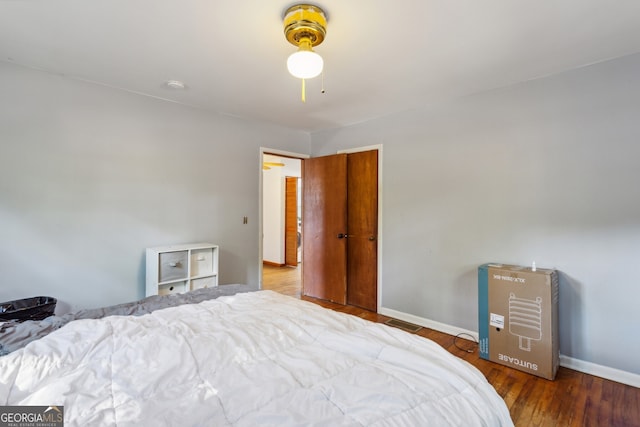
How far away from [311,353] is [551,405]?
1874 mm

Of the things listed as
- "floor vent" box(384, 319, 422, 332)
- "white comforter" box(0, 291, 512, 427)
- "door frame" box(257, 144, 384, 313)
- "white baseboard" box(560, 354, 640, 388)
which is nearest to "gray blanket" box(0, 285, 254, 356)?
"white comforter" box(0, 291, 512, 427)

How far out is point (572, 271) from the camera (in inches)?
95.8

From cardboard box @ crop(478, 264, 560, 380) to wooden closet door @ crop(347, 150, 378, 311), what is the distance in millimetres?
1389

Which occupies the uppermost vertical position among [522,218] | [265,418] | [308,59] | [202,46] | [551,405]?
[202,46]

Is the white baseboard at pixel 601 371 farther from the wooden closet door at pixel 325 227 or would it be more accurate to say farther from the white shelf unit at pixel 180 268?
the white shelf unit at pixel 180 268

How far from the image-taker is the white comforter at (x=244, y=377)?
0.86m

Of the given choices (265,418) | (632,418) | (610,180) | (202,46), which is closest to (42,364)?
(265,418)

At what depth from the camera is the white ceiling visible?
1705mm

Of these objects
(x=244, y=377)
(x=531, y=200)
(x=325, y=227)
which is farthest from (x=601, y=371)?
(x=325, y=227)

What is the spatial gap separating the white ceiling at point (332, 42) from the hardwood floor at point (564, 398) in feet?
7.97

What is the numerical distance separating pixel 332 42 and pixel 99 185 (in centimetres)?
237

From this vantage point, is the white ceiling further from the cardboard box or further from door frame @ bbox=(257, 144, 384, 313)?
the cardboard box

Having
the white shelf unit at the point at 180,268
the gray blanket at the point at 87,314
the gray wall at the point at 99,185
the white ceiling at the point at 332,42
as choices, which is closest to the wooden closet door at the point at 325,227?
the gray wall at the point at 99,185

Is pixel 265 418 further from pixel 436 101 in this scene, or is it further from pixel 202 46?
pixel 436 101
